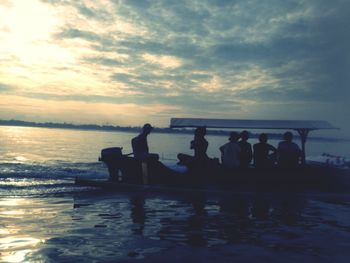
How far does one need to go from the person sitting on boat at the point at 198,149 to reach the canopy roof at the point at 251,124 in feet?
3.78

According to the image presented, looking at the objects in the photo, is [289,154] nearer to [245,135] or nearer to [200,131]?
[245,135]

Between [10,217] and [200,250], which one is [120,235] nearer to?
[200,250]

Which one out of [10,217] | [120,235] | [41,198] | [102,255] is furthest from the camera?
[41,198]

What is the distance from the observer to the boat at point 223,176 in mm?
14398

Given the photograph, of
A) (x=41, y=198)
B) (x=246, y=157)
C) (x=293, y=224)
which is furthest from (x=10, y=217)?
(x=246, y=157)

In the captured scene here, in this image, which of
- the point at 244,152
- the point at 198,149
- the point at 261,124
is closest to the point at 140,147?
the point at 198,149

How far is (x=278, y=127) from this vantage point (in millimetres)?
15141

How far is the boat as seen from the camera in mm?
14398

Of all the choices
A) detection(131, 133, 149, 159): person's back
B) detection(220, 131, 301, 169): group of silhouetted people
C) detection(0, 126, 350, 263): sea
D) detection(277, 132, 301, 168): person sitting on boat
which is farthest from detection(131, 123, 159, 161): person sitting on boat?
detection(277, 132, 301, 168): person sitting on boat

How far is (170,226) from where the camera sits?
9422mm

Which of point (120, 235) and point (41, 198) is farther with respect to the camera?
point (41, 198)

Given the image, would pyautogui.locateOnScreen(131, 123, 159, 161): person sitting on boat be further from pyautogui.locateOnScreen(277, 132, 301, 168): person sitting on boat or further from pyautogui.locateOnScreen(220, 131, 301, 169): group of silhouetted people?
pyautogui.locateOnScreen(277, 132, 301, 168): person sitting on boat

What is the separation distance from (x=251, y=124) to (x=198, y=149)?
106 inches

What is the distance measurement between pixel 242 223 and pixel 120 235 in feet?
11.4
